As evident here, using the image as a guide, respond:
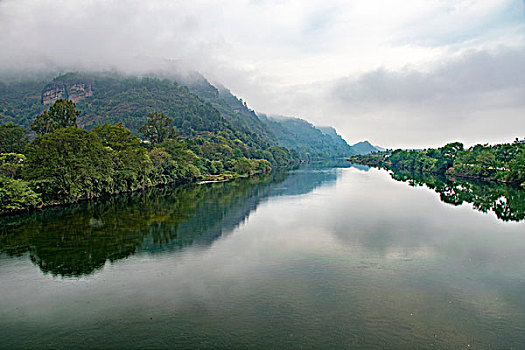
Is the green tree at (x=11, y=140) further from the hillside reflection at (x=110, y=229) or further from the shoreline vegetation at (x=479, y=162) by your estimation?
the shoreline vegetation at (x=479, y=162)

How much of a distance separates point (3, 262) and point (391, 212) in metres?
32.8

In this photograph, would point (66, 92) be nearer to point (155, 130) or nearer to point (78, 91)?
point (78, 91)

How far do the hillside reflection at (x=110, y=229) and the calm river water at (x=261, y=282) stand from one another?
0.56ft

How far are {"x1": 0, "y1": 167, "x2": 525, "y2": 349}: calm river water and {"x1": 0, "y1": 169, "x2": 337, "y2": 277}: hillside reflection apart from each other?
0.17m

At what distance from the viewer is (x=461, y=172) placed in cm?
8594

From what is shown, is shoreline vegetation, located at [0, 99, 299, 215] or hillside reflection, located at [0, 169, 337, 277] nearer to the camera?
hillside reflection, located at [0, 169, 337, 277]

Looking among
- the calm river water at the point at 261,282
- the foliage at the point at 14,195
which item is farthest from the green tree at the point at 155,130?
the calm river water at the point at 261,282

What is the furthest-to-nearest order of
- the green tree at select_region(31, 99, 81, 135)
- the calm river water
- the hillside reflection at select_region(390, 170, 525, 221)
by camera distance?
the green tree at select_region(31, 99, 81, 135)
the hillside reflection at select_region(390, 170, 525, 221)
the calm river water

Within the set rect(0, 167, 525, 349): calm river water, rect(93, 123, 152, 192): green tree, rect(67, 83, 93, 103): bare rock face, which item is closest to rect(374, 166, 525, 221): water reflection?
rect(0, 167, 525, 349): calm river water

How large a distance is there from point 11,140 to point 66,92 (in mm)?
162134

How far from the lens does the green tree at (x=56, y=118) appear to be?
5028 centimetres

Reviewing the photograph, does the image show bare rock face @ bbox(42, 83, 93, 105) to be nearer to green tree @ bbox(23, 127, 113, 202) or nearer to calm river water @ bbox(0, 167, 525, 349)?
green tree @ bbox(23, 127, 113, 202)

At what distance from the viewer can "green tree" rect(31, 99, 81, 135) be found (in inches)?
1980

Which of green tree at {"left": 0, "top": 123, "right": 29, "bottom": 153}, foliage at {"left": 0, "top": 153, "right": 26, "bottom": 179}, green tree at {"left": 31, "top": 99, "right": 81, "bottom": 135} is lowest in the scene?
foliage at {"left": 0, "top": 153, "right": 26, "bottom": 179}
